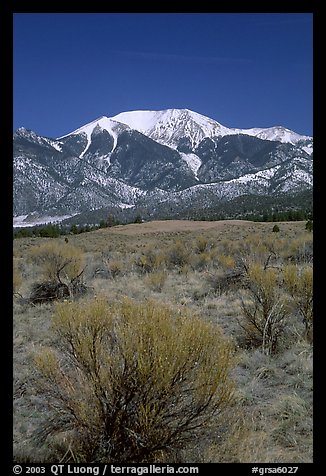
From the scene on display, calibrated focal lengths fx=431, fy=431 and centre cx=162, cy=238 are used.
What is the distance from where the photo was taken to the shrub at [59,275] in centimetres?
946

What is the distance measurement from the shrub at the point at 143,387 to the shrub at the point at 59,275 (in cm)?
598

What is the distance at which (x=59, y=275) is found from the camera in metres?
10.4

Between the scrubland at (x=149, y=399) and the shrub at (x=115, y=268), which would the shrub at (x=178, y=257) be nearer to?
the shrub at (x=115, y=268)

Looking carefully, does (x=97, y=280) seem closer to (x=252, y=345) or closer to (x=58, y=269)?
(x=58, y=269)

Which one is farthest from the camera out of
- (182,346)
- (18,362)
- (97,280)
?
(97,280)

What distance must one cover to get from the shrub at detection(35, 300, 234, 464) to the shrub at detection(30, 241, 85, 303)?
598cm

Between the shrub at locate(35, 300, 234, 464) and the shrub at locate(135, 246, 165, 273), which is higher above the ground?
the shrub at locate(135, 246, 165, 273)

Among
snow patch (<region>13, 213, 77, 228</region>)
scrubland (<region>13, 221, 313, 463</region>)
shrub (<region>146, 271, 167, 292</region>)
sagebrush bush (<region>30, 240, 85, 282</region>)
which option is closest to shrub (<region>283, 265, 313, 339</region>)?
scrubland (<region>13, 221, 313, 463</region>)

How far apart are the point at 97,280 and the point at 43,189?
10584cm

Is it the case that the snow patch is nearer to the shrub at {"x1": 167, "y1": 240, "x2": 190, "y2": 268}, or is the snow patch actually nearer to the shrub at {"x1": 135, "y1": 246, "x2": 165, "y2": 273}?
the shrub at {"x1": 135, "y1": 246, "x2": 165, "y2": 273}

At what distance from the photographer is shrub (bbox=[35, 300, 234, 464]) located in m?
2.79
